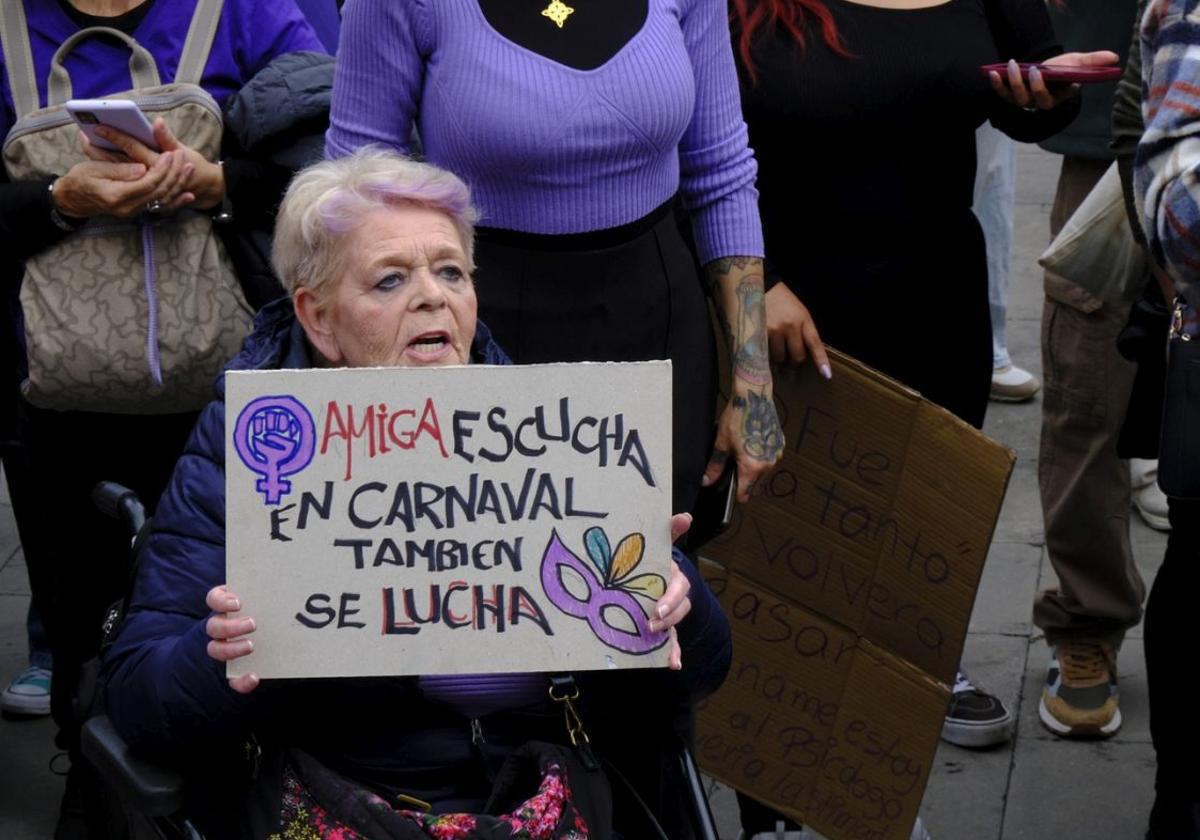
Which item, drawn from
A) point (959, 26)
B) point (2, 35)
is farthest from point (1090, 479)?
point (2, 35)

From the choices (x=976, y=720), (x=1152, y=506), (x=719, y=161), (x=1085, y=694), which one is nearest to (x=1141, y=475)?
(x=1152, y=506)

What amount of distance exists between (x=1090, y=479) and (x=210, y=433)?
224 cm

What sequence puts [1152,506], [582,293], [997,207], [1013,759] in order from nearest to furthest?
[582,293]
[1013,759]
[1152,506]
[997,207]

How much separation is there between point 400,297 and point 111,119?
944 millimetres

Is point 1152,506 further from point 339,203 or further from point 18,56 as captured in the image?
point 339,203

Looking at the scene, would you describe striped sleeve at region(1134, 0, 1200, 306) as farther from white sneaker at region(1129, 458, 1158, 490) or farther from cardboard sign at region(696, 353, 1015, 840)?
white sneaker at region(1129, 458, 1158, 490)

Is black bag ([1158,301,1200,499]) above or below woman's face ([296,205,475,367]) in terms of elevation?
below

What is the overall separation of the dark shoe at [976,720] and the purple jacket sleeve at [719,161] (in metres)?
1.35

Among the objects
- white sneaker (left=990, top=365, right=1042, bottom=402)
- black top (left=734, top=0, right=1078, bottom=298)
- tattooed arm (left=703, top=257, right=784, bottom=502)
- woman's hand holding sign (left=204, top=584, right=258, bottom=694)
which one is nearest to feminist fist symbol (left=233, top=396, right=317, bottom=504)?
woman's hand holding sign (left=204, top=584, right=258, bottom=694)

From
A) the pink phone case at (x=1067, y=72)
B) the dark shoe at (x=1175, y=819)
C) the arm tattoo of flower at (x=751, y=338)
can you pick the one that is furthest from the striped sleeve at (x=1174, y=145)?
the dark shoe at (x=1175, y=819)

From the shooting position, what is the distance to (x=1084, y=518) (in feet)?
14.5

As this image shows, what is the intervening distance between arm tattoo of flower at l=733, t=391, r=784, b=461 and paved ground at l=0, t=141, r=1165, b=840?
1.07m

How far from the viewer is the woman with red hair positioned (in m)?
3.69

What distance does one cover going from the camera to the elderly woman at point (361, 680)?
8.63 ft
